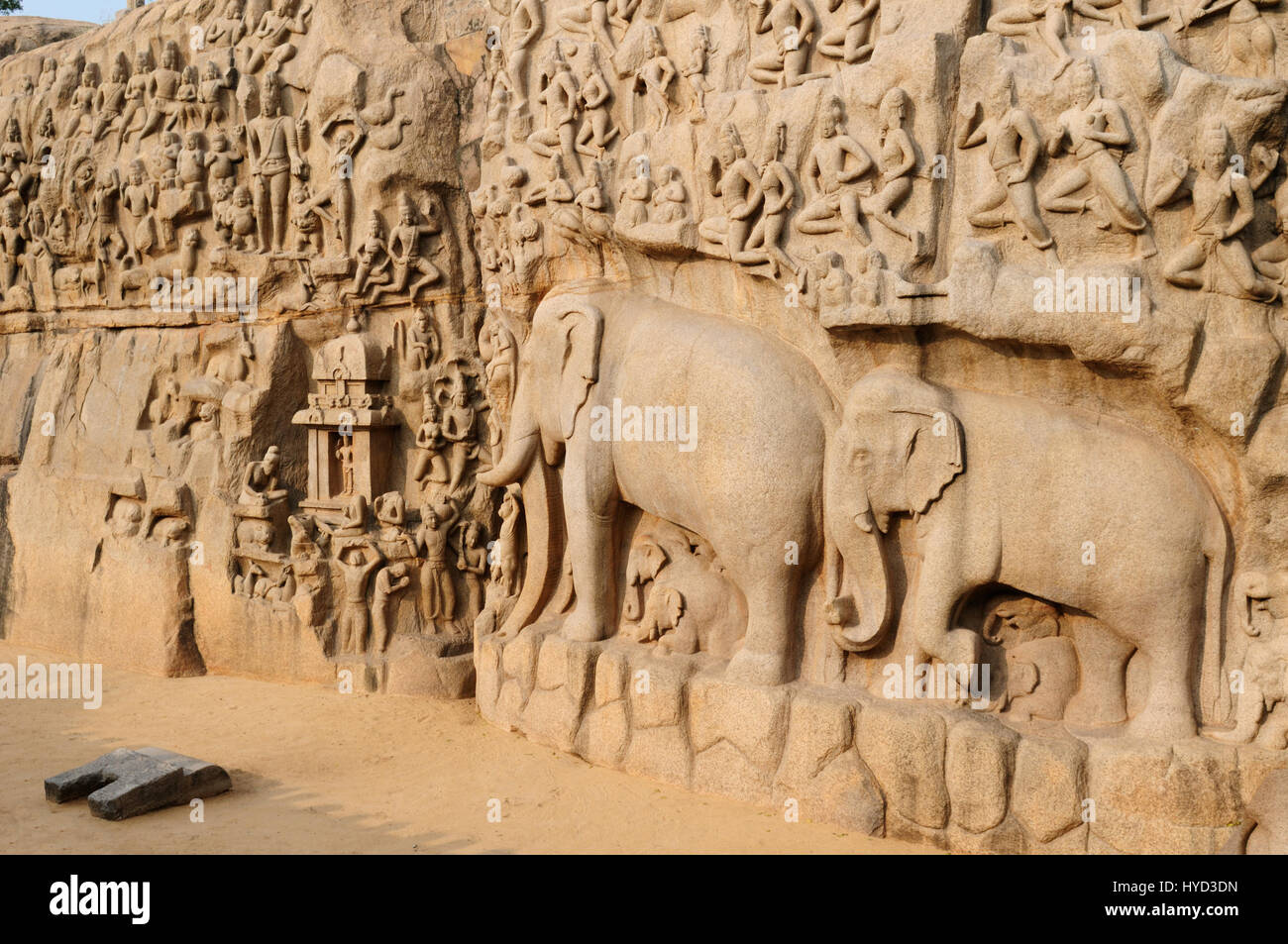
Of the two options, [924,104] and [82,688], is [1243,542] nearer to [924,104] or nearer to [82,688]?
[924,104]

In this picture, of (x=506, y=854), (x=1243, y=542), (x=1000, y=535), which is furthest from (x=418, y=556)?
(x=1243, y=542)

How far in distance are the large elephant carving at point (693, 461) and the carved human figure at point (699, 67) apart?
3.97 ft

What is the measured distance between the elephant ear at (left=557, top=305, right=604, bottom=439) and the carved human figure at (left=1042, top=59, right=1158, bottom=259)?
290 centimetres

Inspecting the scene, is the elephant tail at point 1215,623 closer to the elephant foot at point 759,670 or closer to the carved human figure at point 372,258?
the elephant foot at point 759,670

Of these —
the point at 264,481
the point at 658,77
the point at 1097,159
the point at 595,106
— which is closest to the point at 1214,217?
the point at 1097,159

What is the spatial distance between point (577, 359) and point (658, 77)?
1785mm

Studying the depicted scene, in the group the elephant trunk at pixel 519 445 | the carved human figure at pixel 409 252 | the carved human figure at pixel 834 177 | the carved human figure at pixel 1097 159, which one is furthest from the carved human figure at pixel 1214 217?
the carved human figure at pixel 409 252

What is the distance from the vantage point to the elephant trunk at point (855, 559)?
600 cm

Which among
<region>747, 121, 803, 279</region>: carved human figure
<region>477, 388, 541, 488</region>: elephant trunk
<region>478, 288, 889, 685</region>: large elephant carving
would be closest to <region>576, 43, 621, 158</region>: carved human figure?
<region>478, 288, 889, 685</region>: large elephant carving

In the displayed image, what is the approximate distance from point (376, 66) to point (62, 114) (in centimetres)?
436

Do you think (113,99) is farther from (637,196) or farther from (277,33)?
(637,196)

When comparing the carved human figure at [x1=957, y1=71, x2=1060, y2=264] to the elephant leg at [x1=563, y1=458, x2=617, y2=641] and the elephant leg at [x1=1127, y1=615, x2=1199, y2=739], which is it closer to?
the elephant leg at [x1=1127, y1=615, x2=1199, y2=739]

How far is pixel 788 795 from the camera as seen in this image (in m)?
6.13

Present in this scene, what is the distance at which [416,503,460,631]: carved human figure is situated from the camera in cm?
862
